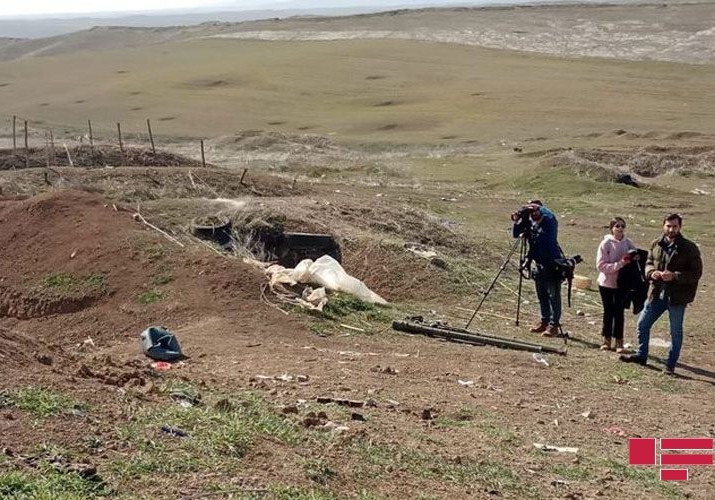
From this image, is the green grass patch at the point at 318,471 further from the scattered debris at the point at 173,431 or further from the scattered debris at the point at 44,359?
the scattered debris at the point at 44,359

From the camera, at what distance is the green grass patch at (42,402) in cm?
561

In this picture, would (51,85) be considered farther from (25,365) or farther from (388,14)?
(25,365)

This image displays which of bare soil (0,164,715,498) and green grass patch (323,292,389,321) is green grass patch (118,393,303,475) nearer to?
bare soil (0,164,715,498)

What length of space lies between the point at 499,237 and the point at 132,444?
44.4 ft

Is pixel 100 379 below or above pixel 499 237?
above

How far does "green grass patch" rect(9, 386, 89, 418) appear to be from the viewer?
18.4 ft

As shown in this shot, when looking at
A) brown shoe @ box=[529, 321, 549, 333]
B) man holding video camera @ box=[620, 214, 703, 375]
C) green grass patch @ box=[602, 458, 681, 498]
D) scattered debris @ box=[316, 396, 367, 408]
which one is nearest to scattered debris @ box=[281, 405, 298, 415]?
scattered debris @ box=[316, 396, 367, 408]

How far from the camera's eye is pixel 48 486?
4582 millimetres

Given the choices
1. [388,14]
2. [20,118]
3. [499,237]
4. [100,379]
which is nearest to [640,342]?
[100,379]

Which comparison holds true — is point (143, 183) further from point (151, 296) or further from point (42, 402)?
point (42, 402)

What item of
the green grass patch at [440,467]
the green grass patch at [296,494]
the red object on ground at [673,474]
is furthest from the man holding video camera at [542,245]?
the green grass patch at [296,494]

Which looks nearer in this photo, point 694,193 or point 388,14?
point 694,193

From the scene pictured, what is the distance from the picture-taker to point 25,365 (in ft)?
21.5

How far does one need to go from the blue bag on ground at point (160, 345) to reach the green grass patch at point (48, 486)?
3.97 meters
